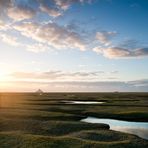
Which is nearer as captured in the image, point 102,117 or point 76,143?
point 76,143

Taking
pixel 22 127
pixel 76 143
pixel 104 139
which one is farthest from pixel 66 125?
pixel 76 143

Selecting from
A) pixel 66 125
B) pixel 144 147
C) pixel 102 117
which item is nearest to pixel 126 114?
pixel 102 117

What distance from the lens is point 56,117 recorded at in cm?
5150

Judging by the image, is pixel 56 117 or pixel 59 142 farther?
pixel 56 117

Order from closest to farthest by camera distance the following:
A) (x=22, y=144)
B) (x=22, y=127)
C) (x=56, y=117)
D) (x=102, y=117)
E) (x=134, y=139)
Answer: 1. (x=22, y=144)
2. (x=134, y=139)
3. (x=22, y=127)
4. (x=56, y=117)
5. (x=102, y=117)

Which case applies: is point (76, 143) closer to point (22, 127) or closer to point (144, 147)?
point (144, 147)

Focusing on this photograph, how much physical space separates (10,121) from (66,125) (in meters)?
7.96

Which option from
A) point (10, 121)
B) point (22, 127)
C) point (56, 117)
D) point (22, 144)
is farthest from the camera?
point (56, 117)

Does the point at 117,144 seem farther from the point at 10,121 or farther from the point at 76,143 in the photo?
the point at 10,121

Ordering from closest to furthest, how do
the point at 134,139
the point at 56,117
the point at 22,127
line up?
the point at 134,139 < the point at 22,127 < the point at 56,117

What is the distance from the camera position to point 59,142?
27.6 metres

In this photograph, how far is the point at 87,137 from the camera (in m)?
31.7

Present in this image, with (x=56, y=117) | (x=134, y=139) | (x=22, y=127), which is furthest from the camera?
(x=56, y=117)

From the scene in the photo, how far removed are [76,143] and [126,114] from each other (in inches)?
1299
